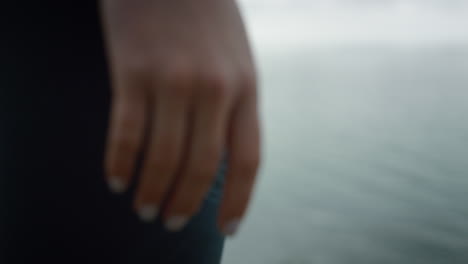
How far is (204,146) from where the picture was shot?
0.22 metres

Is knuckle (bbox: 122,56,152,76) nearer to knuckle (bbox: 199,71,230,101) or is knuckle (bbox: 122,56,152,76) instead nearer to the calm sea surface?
knuckle (bbox: 199,71,230,101)

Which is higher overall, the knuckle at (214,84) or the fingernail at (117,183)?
the knuckle at (214,84)

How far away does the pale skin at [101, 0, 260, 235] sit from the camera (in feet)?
0.69

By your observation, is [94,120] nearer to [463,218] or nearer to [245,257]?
[245,257]

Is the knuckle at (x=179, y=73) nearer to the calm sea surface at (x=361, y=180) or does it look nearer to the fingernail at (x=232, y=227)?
the fingernail at (x=232, y=227)

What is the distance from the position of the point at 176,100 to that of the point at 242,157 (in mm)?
44

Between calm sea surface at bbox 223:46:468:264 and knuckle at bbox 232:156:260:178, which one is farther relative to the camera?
calm sea surface at bbox 223:46:468:264

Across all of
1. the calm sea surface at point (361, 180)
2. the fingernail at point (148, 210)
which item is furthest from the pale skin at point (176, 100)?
the calm sea surface at point (361, 180)

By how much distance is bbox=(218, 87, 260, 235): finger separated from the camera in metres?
0.23

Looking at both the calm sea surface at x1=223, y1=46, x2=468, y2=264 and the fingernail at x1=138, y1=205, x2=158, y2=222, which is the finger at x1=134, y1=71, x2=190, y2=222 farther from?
the calm sea surface at x1=223, y1=46, x2=468, y2=264

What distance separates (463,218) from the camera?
120cm

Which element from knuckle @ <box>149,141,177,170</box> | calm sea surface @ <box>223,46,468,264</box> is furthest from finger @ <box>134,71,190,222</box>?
calm sea surface @ <box>223,46,468,264</box>

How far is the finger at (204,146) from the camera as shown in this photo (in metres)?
0.21

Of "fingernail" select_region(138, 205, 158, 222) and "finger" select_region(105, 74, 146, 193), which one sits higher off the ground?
"finger" select_region(105, 74, 146, 193)
